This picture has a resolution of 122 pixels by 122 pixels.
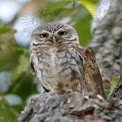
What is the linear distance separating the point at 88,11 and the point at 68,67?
22.1 inches

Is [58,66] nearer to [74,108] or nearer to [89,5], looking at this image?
[89,5]

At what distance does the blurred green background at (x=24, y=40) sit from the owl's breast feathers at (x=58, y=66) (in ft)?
0.69

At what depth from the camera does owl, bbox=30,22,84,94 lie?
173 inches

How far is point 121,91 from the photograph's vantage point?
357 cm

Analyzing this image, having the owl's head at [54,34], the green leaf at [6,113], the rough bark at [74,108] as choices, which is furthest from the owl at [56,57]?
the rough bark at [74,108]

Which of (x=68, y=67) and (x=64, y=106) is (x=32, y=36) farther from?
(x=64, y=106)

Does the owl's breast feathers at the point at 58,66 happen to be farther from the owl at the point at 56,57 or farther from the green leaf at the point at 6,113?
the green leaf at the point at 6,113

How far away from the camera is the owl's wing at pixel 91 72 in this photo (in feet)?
13.0

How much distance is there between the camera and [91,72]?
13.7 feet

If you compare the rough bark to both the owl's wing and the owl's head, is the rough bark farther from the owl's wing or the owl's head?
the owl's head

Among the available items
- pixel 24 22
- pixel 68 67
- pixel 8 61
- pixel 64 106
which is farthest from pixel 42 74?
pixel 64 106

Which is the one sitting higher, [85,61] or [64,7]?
[64,7]

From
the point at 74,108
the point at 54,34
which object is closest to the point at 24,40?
the point at 54,34

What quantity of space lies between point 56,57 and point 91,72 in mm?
425
